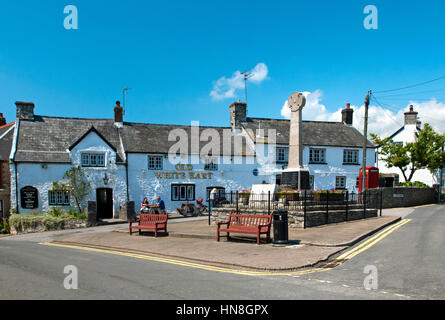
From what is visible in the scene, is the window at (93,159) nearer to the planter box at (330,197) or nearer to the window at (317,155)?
the planter box at (330,197)

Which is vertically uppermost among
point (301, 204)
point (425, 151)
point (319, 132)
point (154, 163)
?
point (319, 132)

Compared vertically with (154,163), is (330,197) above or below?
below

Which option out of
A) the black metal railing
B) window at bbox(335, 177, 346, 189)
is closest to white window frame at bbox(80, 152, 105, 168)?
the black metal railing

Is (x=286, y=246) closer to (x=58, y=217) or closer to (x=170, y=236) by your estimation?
(x=170, y=236)

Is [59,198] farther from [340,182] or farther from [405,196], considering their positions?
[405,196]

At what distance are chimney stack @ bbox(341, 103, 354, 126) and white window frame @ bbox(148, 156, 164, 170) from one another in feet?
66.7

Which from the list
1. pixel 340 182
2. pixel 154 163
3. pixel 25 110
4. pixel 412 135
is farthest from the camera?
pixel 412 135

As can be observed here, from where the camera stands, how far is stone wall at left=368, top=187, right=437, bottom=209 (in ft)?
88.7

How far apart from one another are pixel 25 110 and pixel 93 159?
22.9 ft

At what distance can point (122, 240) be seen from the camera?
1429 centimetres

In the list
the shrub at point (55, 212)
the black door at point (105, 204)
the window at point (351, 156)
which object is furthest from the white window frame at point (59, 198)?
the window at point (351, 156)

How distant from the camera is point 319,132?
34.8m

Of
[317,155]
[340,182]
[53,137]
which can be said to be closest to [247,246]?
[53,137]
